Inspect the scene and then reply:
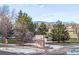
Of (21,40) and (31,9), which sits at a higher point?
(31,9)

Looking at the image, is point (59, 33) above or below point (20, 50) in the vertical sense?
above

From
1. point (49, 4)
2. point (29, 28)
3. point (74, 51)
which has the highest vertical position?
point (49, 4)

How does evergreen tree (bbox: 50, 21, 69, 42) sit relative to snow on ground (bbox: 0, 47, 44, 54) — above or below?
above

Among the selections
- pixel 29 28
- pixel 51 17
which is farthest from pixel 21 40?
pixel 51 17

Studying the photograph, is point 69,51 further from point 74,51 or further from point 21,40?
point 21,40

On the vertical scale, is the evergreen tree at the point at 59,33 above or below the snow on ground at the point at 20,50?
above

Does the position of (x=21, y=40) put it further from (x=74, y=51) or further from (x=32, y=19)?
(x=74, y=51)

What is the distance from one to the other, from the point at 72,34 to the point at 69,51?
0.47 feet

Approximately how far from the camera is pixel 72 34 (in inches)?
123

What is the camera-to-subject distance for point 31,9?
3121mm

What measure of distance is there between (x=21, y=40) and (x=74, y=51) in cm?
45

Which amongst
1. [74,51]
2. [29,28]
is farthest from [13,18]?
[74,51]
